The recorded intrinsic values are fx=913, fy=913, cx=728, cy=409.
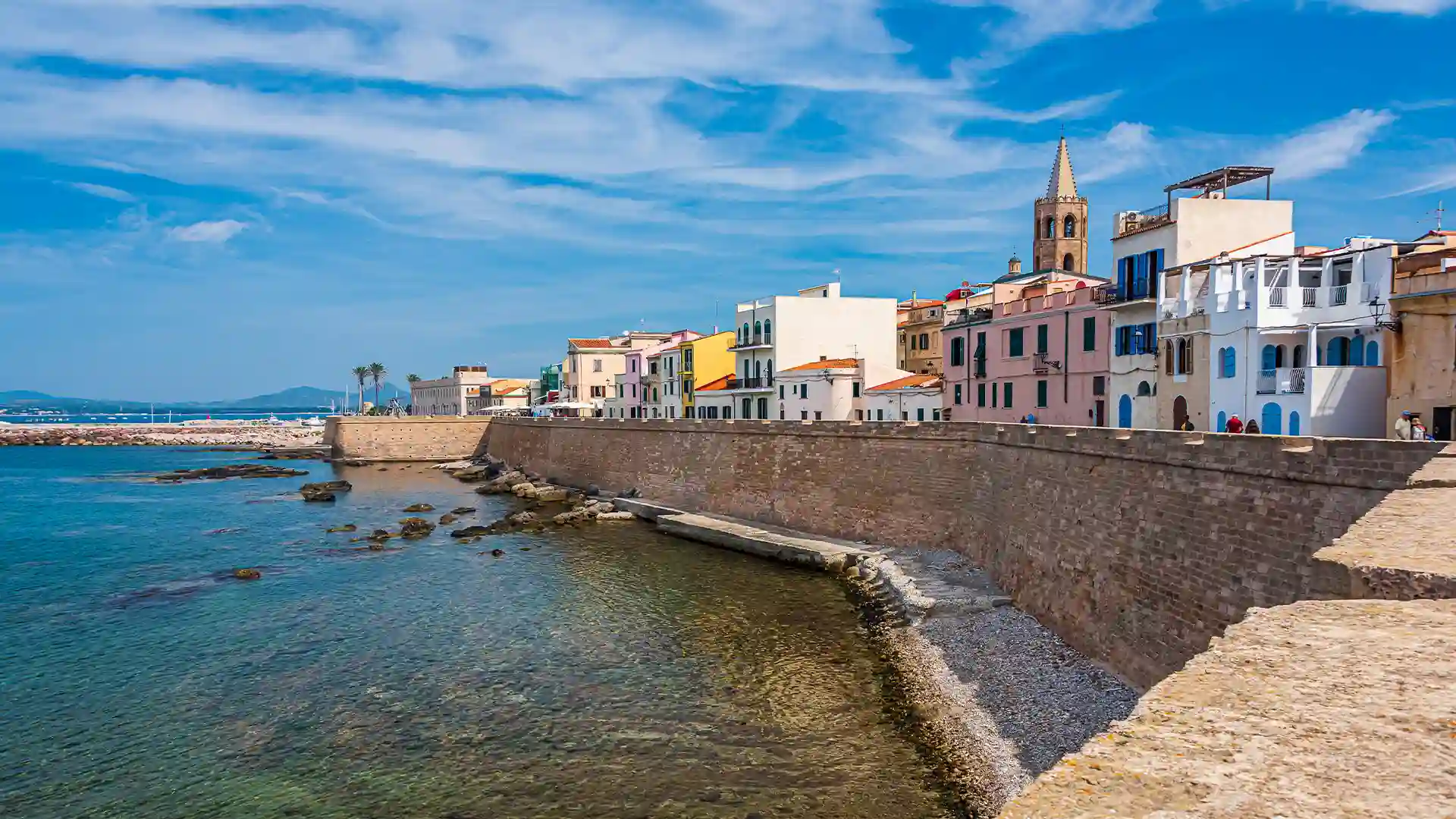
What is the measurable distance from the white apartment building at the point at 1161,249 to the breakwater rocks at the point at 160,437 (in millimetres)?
94893

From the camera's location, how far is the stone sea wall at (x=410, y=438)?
266 ft

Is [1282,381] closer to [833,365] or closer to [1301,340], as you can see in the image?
[1301,340]

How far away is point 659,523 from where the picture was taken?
38750 millimetres

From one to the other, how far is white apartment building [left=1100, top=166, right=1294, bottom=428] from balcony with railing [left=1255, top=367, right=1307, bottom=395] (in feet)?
14.3

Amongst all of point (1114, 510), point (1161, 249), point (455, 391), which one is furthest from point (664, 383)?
point (455, 391)

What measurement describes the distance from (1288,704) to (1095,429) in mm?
13931

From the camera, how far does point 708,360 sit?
60.1 m

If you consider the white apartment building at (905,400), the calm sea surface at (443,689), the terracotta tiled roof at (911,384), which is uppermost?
the terracotta tiled roof at (911,384)

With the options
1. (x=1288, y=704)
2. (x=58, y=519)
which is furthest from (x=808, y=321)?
(x=1288, y=704)

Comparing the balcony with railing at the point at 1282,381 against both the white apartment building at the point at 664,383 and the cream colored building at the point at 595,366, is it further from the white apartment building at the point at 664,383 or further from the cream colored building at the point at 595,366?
the cream colored building at the point at 595,366

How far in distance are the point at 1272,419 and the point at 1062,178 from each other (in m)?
51.1

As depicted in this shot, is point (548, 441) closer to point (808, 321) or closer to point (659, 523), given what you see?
point (808, 321)

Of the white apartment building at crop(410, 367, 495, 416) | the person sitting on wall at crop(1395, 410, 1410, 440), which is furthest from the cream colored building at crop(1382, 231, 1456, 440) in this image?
the white apartment building at crop(410, 367, 495, 416)

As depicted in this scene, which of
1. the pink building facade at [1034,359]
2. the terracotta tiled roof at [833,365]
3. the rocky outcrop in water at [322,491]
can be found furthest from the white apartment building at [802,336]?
the rocky outcrop in water at [322,491]
